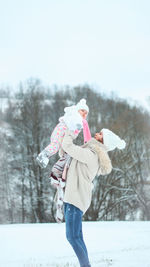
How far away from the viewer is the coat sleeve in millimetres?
2992

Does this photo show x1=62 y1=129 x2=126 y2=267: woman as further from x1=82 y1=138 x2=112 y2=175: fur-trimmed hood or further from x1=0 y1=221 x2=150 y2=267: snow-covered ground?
x1=0 y1=221 x2=150 y2=267: snow-covered ground

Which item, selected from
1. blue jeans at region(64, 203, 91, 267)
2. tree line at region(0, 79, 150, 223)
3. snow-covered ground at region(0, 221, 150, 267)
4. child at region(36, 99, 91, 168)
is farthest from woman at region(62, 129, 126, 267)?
tree line at region(0, 79, 150, 223)

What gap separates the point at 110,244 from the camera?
5.60 meters

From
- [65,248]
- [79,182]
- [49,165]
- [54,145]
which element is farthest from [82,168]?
[49,165]

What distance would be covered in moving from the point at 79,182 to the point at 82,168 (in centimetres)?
13

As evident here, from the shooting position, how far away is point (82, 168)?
3.14m

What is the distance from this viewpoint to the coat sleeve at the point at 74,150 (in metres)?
2.99

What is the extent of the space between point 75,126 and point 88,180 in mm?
524

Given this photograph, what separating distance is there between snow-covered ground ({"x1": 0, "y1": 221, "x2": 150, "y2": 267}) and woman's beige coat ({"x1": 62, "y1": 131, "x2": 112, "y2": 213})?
48.5 inches

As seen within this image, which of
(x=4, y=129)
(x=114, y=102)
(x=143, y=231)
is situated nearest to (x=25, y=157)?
(x=4, y=129)

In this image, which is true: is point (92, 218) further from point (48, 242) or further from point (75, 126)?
point (75, 126)

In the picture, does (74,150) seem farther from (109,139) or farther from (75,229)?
(75,229)

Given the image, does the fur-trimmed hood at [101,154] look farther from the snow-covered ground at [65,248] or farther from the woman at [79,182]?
the snow-covered ground at [65,248]

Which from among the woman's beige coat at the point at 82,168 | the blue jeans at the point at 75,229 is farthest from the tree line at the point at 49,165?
the blue jeans at the point at 75,229
